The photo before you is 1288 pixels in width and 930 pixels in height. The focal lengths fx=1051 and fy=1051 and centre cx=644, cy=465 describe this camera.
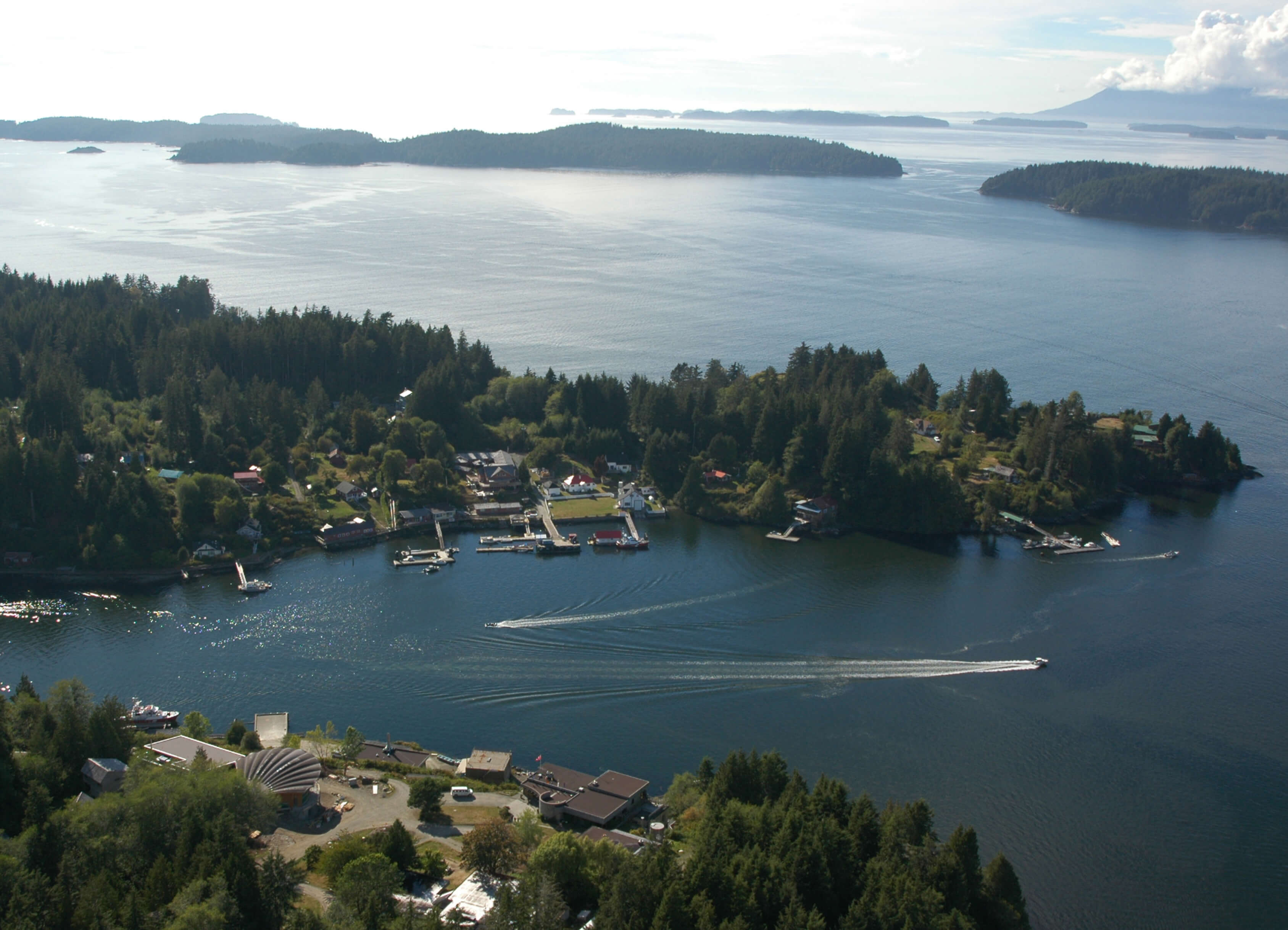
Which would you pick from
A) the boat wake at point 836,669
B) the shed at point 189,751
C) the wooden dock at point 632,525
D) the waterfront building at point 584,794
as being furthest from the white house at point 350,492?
the waterfront building at point 584,794

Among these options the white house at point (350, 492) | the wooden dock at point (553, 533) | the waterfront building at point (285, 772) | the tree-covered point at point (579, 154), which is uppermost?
the tree-covered point at point (579, 154)

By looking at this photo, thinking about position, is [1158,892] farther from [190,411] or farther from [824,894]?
[190,411]

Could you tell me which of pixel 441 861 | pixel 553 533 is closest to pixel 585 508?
pixel 553 533

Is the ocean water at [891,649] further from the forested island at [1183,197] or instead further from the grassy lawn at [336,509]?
the forested island at [1183,197]

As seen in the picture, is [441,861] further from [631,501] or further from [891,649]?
[631,501]

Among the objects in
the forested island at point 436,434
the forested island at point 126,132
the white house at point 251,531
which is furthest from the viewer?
the forested island at point 126,132

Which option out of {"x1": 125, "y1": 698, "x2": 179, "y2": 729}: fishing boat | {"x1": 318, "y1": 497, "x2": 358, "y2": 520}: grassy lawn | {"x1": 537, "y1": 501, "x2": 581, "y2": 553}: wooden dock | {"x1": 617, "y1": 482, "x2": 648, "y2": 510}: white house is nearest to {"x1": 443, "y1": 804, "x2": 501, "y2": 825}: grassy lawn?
{"x1": 125, "y1": 698, "x2": 179, "y2": 729}: fishing boat
